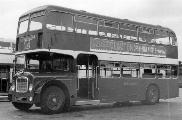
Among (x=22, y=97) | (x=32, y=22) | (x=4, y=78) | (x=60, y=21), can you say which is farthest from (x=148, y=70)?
(x=4, y=78)

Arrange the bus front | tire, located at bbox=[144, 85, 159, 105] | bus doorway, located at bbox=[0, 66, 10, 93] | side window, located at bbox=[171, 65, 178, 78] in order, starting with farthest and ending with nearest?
bus doorway, located at bbox=[0, 66, 10, 93]
side window, located at bbox=[171, 65, 178, 78]
tire, located at bbox=[144, 85, 159, 105]
the bus front

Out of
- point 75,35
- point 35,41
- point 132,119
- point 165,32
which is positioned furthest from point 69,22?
point 165,32

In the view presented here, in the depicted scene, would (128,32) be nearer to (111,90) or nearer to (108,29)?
(108,29)

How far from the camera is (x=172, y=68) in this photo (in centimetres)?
1825

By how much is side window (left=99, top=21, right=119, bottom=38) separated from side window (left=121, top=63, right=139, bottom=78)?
4.66 feet

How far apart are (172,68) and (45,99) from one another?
8273mm

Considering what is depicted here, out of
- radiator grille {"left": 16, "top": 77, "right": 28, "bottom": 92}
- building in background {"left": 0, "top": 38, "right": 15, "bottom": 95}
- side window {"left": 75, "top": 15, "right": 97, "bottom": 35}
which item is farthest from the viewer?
building in background {"left": 0, "top": 38, "right": 15, "bottom": 95}

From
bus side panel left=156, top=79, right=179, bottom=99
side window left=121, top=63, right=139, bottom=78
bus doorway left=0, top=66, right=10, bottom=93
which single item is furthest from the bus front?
bus doorway left=0, top=66, right=10, bottom=93

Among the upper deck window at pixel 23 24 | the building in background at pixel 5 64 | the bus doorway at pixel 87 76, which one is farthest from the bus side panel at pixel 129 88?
the building in background at pixel 5 64

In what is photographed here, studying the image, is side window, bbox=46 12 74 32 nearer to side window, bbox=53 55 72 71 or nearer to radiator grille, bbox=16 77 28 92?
side window, bbox=53 55 72 71

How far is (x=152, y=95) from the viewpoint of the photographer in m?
17.2

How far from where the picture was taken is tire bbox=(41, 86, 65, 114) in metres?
12.3

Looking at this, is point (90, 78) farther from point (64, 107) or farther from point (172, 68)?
point (172, 68)

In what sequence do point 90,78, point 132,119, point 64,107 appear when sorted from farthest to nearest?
point 90,78 < point 64,107 < point 132,119
